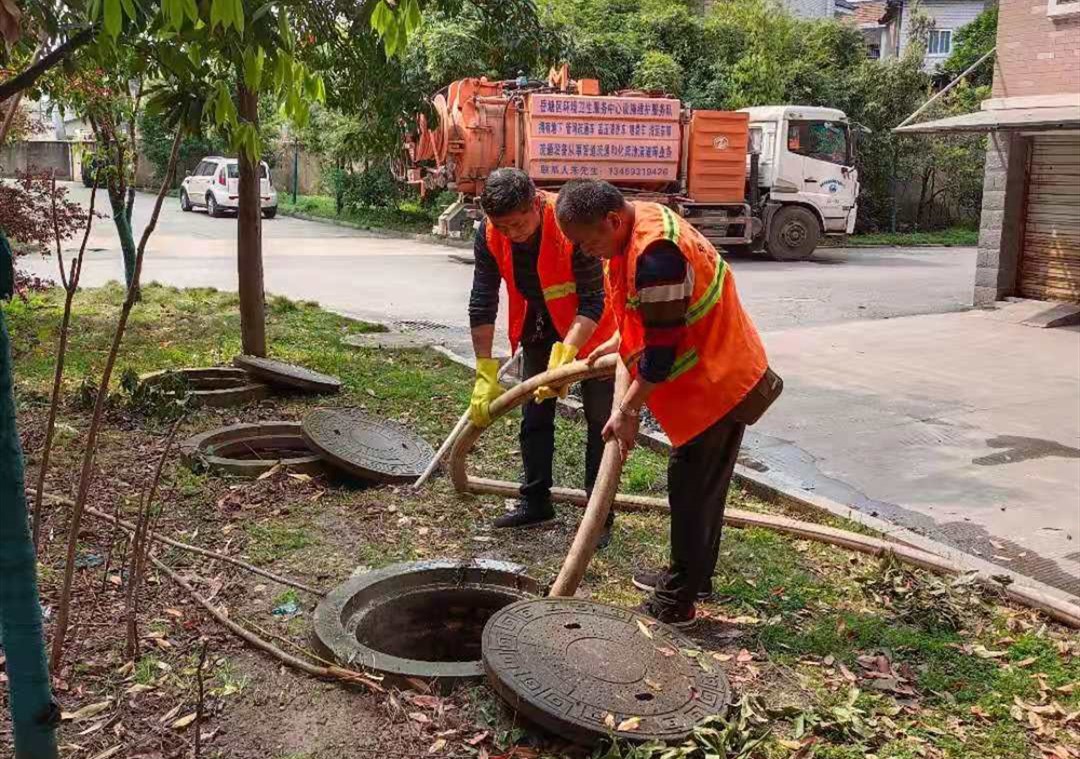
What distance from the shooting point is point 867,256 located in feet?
69.1

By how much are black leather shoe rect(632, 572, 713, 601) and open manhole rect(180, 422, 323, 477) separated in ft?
6.92

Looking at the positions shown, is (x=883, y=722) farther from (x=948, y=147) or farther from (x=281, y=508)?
(x=948, y=147)

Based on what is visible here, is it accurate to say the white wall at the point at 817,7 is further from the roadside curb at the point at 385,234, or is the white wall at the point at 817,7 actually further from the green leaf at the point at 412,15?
the green leaf at the point at 412,15

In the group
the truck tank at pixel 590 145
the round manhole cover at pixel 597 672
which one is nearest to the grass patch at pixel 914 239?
the truck tank at pixel 590 145

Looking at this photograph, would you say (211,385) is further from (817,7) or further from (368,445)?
(817,7)

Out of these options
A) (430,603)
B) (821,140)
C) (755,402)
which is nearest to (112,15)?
(755,402)

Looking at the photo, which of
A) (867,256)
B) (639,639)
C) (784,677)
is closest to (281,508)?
(639,639)

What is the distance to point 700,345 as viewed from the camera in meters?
3.59

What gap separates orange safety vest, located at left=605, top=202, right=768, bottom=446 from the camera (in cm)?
353

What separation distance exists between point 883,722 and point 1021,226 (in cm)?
1191

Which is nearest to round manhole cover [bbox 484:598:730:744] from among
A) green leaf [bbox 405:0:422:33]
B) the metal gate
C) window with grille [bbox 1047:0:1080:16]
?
green leaf [bbox 405:0:422:33]

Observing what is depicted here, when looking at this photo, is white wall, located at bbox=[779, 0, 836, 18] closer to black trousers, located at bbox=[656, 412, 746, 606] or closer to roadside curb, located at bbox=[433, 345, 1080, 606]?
roadside curb, located at bbox=[433, 345, 1080, 606]

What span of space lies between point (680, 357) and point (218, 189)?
2644 cm

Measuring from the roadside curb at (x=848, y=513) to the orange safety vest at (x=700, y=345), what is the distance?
1.52m
